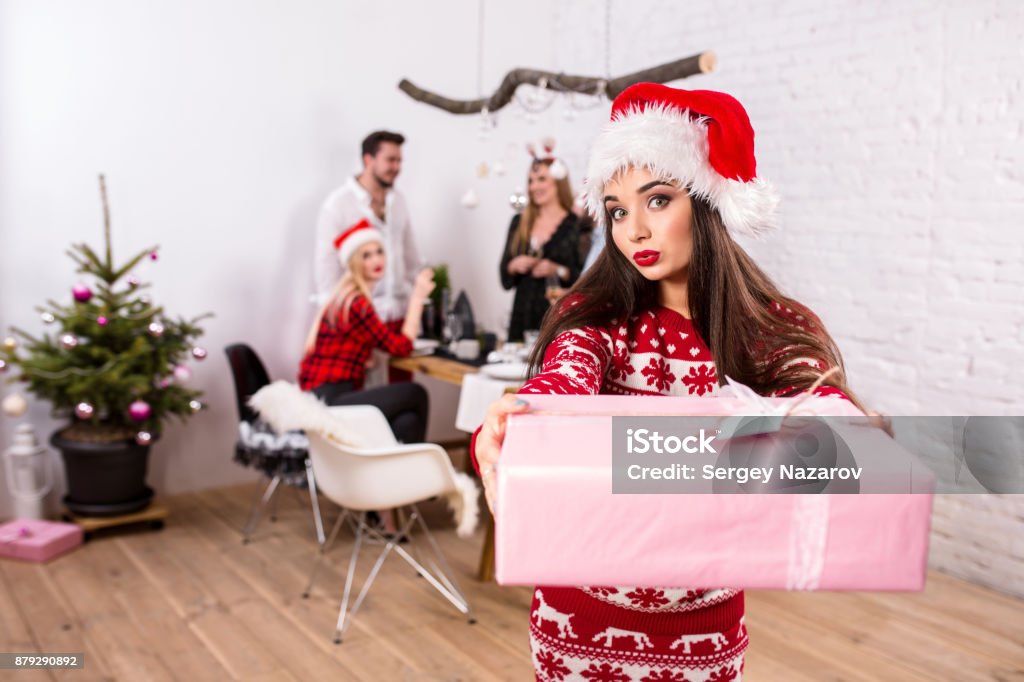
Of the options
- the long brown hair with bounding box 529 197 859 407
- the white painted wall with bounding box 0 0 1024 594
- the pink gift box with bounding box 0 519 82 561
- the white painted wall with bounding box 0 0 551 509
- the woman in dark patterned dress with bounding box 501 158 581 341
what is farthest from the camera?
the woman in dark patterned dress with bounding box 501 158 581 341

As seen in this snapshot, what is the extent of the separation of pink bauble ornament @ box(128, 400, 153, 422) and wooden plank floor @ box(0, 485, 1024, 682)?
565 millimetres

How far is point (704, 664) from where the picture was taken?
4.82ft

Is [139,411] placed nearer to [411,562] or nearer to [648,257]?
[411,562]

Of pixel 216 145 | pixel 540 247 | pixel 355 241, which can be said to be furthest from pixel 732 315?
pixel 216 145

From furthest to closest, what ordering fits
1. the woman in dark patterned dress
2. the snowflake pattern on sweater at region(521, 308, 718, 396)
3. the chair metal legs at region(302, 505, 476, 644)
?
the woman in dark patterned dress → the chair metal legs at region(302, 505, 476, 644) → the snowflake pattern on sweater at region(521, 308, 718, 396)

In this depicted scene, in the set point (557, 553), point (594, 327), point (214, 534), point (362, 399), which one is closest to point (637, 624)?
point (594, 327)

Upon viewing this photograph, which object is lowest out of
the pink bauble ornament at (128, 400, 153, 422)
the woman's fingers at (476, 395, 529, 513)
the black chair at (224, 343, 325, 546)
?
the black chair at (224, 343, 325, 546)

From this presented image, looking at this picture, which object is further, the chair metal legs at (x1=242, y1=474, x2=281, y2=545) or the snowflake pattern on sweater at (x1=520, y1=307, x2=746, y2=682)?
the chair metal legs at (x1=242, y1=474, x2=281, y2=545)

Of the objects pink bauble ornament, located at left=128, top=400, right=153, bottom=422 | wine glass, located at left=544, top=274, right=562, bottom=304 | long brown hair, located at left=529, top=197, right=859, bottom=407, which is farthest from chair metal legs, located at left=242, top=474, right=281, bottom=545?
long brown hair, located at left=529, top=197, right=859, bottom=407

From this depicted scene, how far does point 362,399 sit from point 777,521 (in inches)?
129

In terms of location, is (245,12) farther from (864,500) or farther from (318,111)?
(864,500)

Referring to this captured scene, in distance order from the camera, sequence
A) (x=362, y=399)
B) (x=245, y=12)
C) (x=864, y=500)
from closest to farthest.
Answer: (x=864, y=500) < (x=362, y=399) < (x=245, y=12)

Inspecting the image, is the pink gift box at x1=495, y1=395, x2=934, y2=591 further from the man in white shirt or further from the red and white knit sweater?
the man in white shirt

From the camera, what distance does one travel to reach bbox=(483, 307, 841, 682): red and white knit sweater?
1.44 metres
